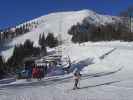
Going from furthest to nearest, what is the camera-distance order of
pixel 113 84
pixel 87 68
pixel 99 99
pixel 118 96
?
pixel 87 68 → pixel 113 84 → pixel 118 96 → pixel 99 99

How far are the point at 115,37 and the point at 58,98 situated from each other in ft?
214

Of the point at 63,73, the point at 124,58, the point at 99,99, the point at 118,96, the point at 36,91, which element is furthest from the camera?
the point at 124,58

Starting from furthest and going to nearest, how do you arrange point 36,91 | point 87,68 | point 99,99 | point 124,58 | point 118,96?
point 124,58 → point 87,68 → point 36,91 → point 118,96 → point 99,99

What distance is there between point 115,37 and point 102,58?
92.7 ft

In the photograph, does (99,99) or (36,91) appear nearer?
(99,99)

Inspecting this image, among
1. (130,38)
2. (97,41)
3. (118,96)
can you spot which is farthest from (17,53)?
(118,96)

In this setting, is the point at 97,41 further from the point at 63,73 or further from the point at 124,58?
the point at 63,73

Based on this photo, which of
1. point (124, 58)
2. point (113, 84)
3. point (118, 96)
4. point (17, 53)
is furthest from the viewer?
point (17, 53)

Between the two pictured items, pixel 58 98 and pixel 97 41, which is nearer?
pixel 58 98

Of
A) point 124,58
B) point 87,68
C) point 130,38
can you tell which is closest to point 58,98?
point 87,68

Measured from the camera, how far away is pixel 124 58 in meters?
56.8

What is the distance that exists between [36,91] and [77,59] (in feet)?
117

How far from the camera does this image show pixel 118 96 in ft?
78.3

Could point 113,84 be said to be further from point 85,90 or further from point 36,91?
point 36,91
